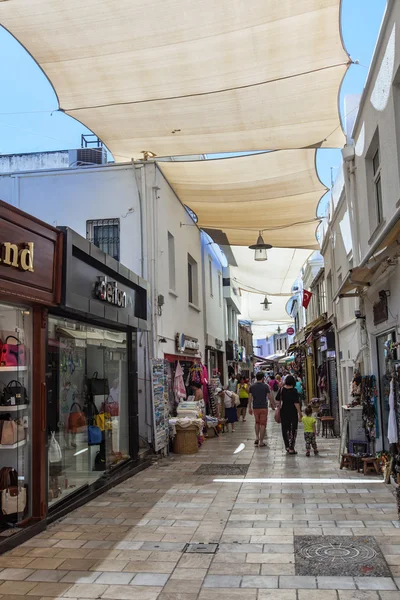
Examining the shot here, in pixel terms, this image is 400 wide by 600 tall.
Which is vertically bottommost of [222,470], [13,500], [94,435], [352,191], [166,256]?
[222,470]

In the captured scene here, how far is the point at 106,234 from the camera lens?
40.9 feet

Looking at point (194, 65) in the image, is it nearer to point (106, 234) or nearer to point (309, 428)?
point (106, 234)

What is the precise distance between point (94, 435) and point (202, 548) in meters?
3.73

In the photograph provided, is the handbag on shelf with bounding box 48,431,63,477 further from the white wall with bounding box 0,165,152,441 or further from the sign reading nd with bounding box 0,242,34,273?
the white wall with bounding box 0,165,152,441

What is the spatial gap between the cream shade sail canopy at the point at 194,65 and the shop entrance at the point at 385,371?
12.5ft

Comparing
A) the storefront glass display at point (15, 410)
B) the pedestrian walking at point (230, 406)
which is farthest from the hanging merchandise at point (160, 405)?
the storefront glass display at point (15, 410)

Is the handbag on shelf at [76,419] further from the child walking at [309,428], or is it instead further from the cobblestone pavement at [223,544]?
the child walking at [309,428]

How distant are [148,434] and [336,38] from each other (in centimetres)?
801

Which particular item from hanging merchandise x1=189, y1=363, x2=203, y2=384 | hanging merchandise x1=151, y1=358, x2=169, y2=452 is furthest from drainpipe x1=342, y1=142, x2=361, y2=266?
hanging merchandise x1=189, y1=363, x2=203, y2=384

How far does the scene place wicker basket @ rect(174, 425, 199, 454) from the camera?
12.1 metres

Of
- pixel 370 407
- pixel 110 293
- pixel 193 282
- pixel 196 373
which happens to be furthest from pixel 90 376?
pixel 193 282

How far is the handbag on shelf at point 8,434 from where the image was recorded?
629 centimetres

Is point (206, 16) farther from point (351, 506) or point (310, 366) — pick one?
point (310, 366)

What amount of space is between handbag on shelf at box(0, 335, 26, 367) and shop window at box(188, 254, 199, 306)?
1023 centimetres
